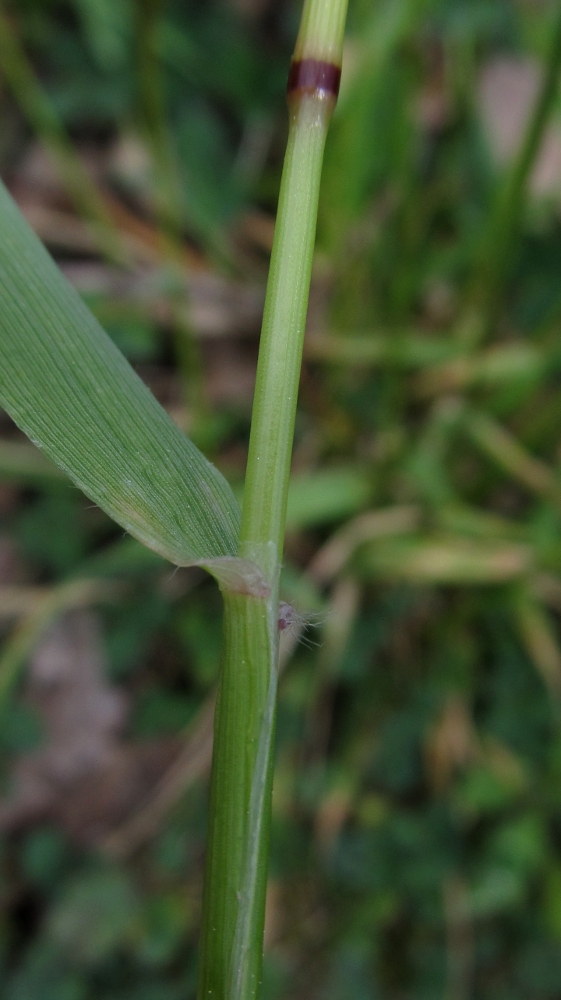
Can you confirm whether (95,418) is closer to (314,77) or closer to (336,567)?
(314,77)

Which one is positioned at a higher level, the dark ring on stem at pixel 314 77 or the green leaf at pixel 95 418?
the dark ring on stem at pixel 314 77

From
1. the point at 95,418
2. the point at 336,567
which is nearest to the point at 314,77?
the point at 95,418

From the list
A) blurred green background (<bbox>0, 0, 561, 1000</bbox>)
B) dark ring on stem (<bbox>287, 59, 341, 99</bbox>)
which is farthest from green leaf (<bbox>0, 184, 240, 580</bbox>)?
blurred green background (<bbox>0, 0, 561, 1000</bbox>)

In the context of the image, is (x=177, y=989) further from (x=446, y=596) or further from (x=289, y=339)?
(x=289, y=339)

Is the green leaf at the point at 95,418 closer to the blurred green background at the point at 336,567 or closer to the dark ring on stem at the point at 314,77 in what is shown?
the dark ring on stem at the point at 314,77

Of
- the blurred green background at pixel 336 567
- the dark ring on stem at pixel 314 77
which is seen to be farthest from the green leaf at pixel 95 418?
the blurred green background at pixel 336 567

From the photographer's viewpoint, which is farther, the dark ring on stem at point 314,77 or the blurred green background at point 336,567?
the blurred green background at point 336,567
